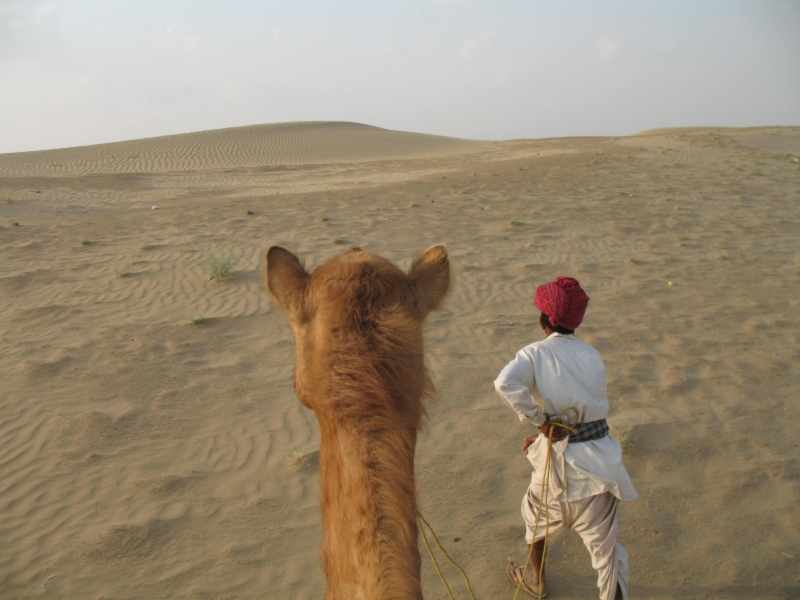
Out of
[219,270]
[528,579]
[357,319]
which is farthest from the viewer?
[219,270]

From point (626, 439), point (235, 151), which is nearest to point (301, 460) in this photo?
point (626, 439)

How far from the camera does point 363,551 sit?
57.7 inches

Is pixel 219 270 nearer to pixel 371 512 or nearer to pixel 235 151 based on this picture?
pixel 371 512

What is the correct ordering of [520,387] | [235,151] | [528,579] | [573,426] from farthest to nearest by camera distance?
[235,151], [528,579], [573,426], [520,387]

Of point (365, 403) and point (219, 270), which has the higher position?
point (365, 403)

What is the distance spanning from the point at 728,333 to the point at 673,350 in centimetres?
104

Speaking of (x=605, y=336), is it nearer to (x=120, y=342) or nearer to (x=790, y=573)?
(x=790, y=573)

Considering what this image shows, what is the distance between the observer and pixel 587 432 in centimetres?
283

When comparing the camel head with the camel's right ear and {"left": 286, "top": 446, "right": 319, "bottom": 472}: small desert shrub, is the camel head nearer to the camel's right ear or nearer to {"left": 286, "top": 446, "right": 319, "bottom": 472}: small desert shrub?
the camel's right ear

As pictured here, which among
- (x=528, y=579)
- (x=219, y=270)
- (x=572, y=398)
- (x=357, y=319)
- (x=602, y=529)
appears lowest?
(x=528, y=579)

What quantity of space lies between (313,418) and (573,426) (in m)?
3.31

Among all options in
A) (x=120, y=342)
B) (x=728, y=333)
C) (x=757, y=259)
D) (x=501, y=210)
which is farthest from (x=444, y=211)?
(x=120, y=342)

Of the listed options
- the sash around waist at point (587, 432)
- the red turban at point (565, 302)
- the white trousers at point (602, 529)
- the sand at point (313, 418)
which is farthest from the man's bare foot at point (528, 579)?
the red turban at point (565, 302)

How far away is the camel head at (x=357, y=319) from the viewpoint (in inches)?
65.4
